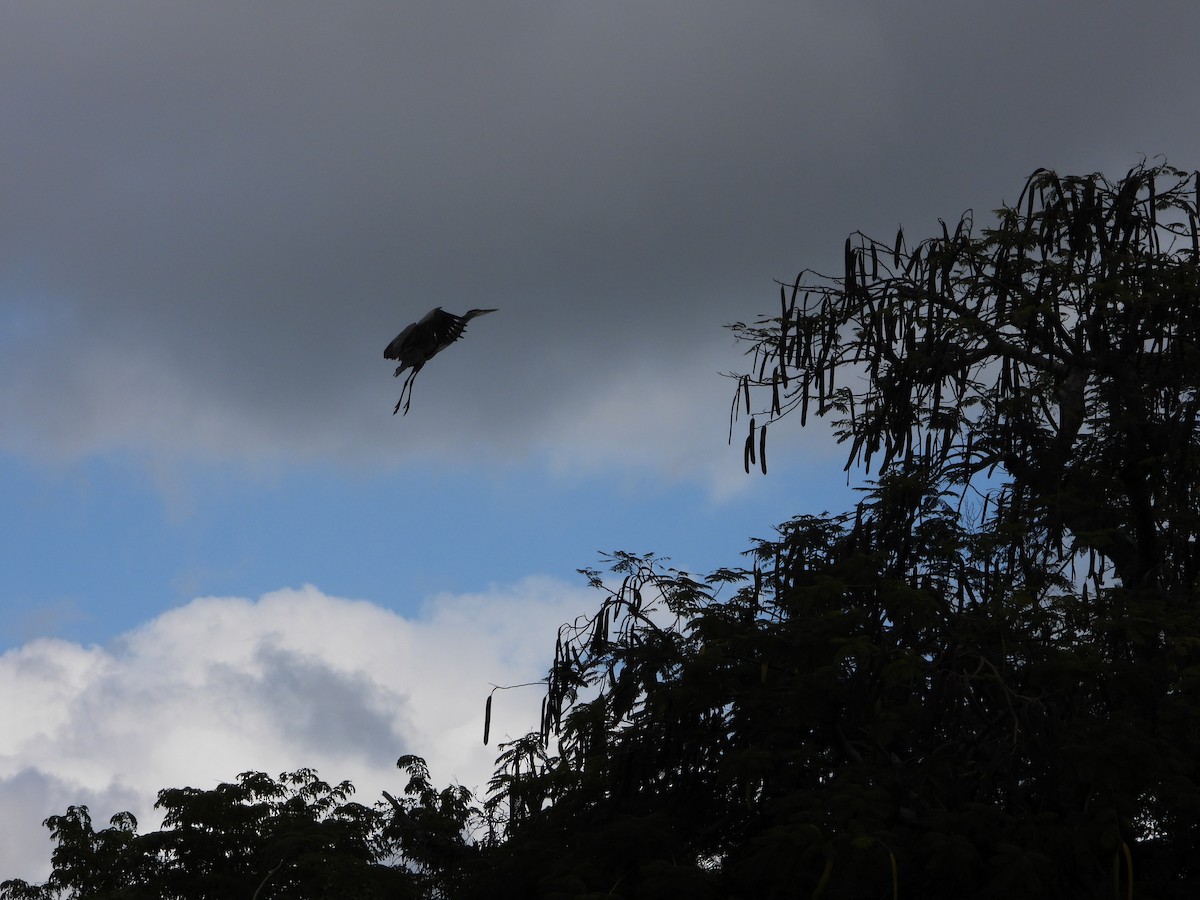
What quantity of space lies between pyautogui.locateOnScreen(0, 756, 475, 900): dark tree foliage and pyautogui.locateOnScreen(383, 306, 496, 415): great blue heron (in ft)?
13.3

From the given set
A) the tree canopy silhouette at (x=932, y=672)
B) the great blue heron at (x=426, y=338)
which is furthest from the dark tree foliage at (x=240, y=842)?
the great blue heron at (x=426, y=338)

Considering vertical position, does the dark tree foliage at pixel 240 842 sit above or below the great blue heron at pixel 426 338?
below

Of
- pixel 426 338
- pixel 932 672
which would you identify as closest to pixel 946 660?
pixel 932 672

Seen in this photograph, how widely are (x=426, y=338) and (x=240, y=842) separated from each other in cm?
545

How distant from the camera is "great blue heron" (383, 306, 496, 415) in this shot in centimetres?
967

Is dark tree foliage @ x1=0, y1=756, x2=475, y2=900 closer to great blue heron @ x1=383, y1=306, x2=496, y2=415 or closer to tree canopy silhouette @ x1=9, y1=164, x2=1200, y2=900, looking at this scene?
tree canopy silhouette @ x1=9, y1=164, x2=1200, y2=900

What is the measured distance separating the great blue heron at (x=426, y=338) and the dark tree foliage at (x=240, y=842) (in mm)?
4048

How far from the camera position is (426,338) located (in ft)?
32.0

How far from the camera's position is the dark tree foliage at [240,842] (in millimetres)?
11453

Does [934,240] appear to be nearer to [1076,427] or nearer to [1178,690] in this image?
[1076,427]

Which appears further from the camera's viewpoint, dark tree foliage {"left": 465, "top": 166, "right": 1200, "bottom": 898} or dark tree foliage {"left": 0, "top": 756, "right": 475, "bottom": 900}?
dark tree foliage {"left": 0, "top": 756, "right": 475, "bottom": 900}

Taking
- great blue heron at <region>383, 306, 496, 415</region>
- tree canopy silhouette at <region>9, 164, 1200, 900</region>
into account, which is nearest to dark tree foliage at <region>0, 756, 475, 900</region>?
tree canopy silhouette at <region>9, 164, 1200, 900</region>

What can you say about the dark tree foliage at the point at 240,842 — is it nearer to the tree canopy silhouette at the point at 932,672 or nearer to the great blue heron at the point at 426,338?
the tree canopy silhouette at the point at 932,672

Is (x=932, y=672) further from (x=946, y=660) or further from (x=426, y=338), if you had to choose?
(x=426, y=338)
